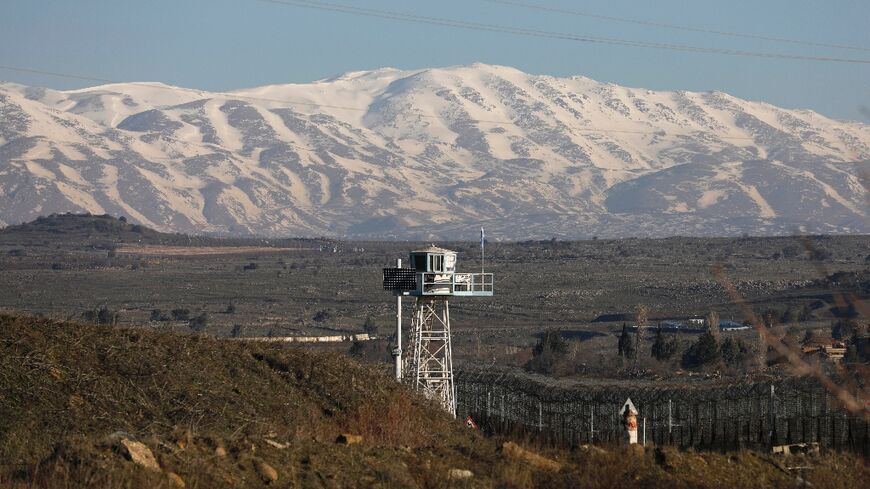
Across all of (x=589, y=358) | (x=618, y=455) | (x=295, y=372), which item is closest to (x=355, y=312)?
(x=589, y=358)

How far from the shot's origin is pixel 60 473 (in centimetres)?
1520

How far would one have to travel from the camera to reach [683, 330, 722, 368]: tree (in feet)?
220

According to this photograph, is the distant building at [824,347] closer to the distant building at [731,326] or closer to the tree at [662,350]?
the tree at [662,350]

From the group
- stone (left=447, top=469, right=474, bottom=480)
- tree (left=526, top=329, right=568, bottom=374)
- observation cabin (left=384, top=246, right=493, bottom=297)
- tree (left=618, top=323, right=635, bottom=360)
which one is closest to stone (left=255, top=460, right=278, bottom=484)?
stone (left=447, top=469, right=474, bottom=480)

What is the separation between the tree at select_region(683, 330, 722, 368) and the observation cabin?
26.8 m

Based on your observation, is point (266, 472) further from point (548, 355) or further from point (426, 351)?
point (548, 355)

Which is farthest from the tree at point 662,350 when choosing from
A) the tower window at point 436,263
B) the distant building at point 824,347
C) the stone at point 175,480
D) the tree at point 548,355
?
the stone at point 175,480

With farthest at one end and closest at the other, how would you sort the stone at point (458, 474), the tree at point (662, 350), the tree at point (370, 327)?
the tree at point (370, 327)
the tree at point (662, 350)
the stone at point (458, 474)

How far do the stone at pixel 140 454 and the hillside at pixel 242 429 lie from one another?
93 mm

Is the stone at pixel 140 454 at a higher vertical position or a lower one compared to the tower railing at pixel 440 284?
lower

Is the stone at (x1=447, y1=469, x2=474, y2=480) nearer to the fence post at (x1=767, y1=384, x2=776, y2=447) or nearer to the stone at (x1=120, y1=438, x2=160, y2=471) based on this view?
the stone at (x1=120, y1=438, x2=160, y2=471)

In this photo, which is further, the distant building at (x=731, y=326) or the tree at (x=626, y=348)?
the distant building at (x=731, y=326)

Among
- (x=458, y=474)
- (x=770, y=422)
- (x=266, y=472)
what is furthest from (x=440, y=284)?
(x=266, y=472)

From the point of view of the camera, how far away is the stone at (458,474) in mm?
17250
